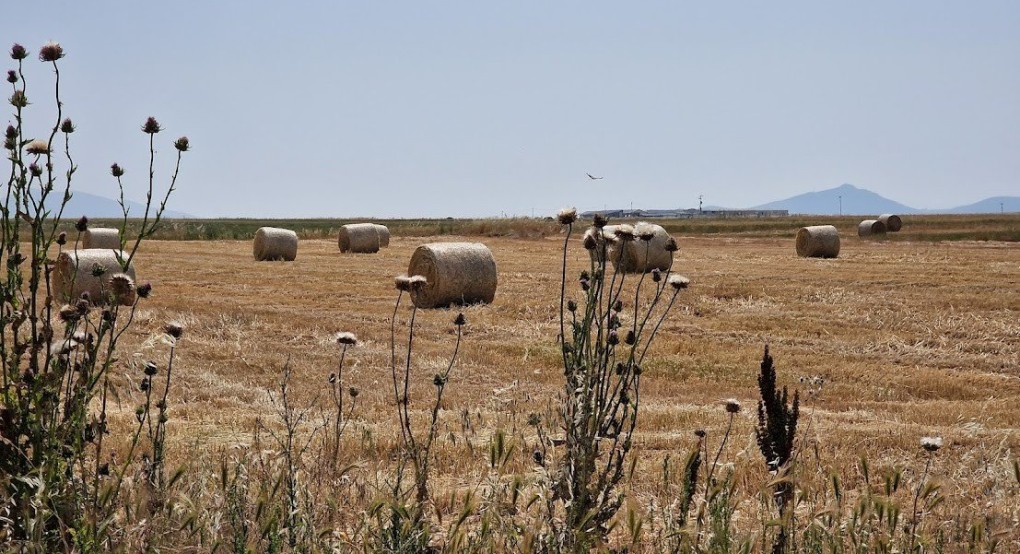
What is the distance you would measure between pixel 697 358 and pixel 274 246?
755 inches

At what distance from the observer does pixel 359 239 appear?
3359 centimetres

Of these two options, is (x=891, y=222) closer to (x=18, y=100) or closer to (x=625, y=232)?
(x=625, y=232)

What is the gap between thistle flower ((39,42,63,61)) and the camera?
428 centimetres

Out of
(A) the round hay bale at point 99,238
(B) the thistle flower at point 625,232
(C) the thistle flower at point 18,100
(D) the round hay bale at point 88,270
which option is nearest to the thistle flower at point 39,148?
(C) the thistle flower at point 18,100

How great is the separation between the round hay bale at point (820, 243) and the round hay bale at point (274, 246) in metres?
16.1

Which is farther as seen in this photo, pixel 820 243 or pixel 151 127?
pixel 820 243

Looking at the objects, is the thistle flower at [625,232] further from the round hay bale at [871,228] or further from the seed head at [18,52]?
the round hay bale at [871,228]

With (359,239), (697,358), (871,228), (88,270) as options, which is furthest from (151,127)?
(871,228)

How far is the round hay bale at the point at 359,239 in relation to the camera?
33.6 metres

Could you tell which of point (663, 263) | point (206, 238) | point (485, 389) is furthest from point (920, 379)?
point (206, 238)

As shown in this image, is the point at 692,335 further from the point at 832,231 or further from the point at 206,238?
the point at 206,238

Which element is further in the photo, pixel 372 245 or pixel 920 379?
pixel 372 245

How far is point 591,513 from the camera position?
3.44 metres

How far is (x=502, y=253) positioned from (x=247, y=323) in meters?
17.8
